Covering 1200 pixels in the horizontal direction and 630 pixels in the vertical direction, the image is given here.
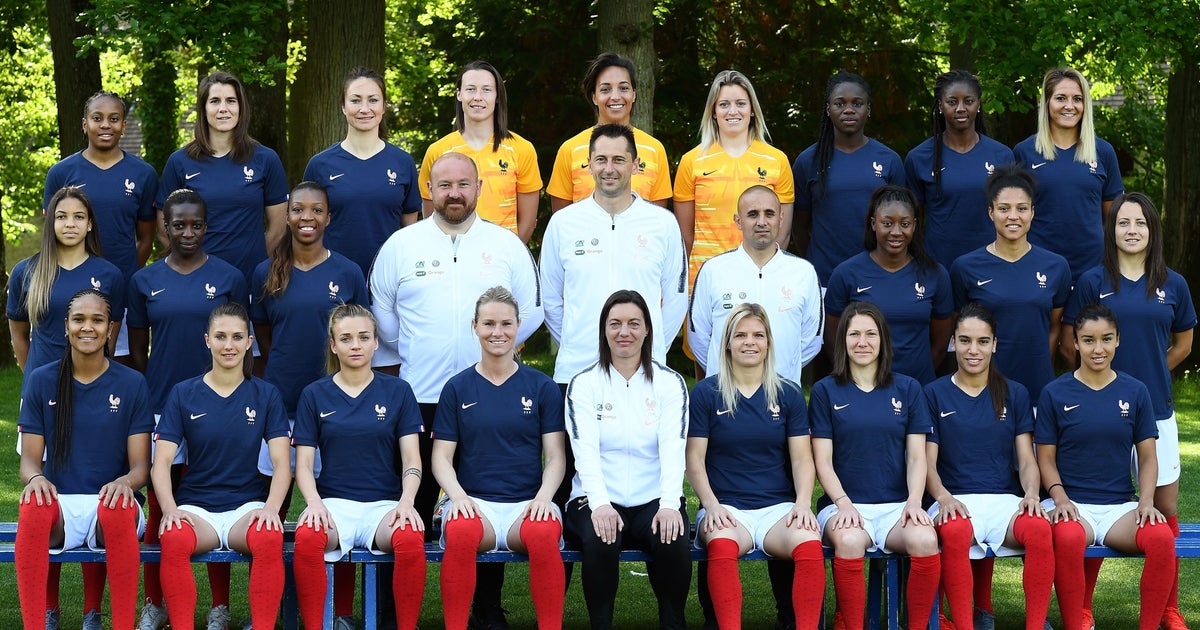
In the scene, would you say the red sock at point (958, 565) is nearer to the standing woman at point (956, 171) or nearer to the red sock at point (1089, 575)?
the red sock at point (1089, 575)

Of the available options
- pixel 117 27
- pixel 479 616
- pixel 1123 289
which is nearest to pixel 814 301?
pixel 1123 289

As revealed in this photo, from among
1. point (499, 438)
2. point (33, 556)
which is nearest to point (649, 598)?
point (499, 438)

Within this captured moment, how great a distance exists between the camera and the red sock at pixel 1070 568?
5.67 m

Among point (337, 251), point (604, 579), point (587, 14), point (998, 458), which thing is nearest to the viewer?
point (604, 579)

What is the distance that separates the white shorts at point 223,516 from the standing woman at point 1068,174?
3923 mm

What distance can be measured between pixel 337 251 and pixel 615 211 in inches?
53.8

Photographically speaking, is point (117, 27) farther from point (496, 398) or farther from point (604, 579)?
point (604, 579)

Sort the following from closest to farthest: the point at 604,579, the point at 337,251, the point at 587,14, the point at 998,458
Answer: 1. the point at 604,579
2. the point at 998,458
3. the point at 337,251
4. the point at 587,14

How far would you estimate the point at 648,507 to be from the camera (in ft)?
Result: 18.8

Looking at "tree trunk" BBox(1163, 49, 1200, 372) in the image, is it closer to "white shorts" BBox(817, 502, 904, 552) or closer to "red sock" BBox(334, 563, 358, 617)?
"white shorts" BBox(817, 502, 904, 552)

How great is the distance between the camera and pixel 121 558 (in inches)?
217

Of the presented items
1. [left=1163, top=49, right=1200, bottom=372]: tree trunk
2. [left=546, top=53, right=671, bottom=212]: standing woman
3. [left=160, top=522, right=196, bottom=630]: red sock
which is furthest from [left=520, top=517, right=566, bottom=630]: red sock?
[left=1163, top=49, right=1200, bottom=372]: tree trunk

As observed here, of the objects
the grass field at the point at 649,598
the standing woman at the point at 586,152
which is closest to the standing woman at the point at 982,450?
the grass field at the point at 649,598

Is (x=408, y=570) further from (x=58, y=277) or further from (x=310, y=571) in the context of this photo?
(x=58, y=277)
